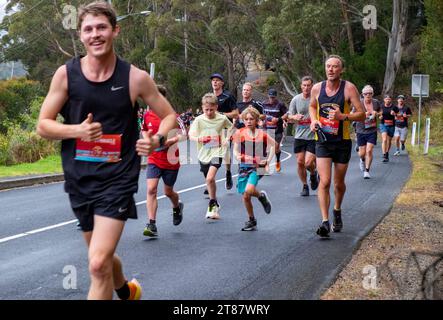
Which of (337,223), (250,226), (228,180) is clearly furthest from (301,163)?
(337,223)

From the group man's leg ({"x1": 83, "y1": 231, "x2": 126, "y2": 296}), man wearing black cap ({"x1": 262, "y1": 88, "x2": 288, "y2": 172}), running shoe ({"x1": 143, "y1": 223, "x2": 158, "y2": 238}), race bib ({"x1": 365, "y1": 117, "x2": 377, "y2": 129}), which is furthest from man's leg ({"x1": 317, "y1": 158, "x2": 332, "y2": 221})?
race bib ({"x1": 365, "y1": 117, "x2": 377, "y2": 129})

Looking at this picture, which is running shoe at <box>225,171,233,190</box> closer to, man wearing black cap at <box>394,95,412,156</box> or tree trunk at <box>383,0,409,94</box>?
man wearing black cap at <box>394,95,412,156</box>

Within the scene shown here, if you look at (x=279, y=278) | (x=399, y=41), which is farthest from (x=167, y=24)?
(x=279, y=278)

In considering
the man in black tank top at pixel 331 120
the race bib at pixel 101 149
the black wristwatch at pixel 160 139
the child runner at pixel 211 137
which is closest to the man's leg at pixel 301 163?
the child runner at pixel 211 137

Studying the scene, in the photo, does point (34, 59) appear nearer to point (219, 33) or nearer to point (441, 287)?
point (219, 33)

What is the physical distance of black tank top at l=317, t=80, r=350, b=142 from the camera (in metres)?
8.79

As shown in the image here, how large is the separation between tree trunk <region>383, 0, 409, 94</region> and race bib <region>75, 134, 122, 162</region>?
37.7m

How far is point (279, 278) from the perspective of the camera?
682 centimetres

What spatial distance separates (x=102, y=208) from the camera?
4.74m

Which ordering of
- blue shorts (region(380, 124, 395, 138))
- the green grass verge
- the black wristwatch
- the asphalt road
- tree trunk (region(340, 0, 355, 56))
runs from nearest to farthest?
1. the black wristwatch
2. the asphalt road
3. the green grass verge
4. blue shorts (region(380, 124, 395, 138))
5. tree trunk (region(340, 0, 355, 56))

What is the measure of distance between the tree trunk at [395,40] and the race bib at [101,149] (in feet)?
124

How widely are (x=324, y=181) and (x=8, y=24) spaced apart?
54807 mm

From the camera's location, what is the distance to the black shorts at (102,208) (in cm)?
473

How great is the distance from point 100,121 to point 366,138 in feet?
42.4
